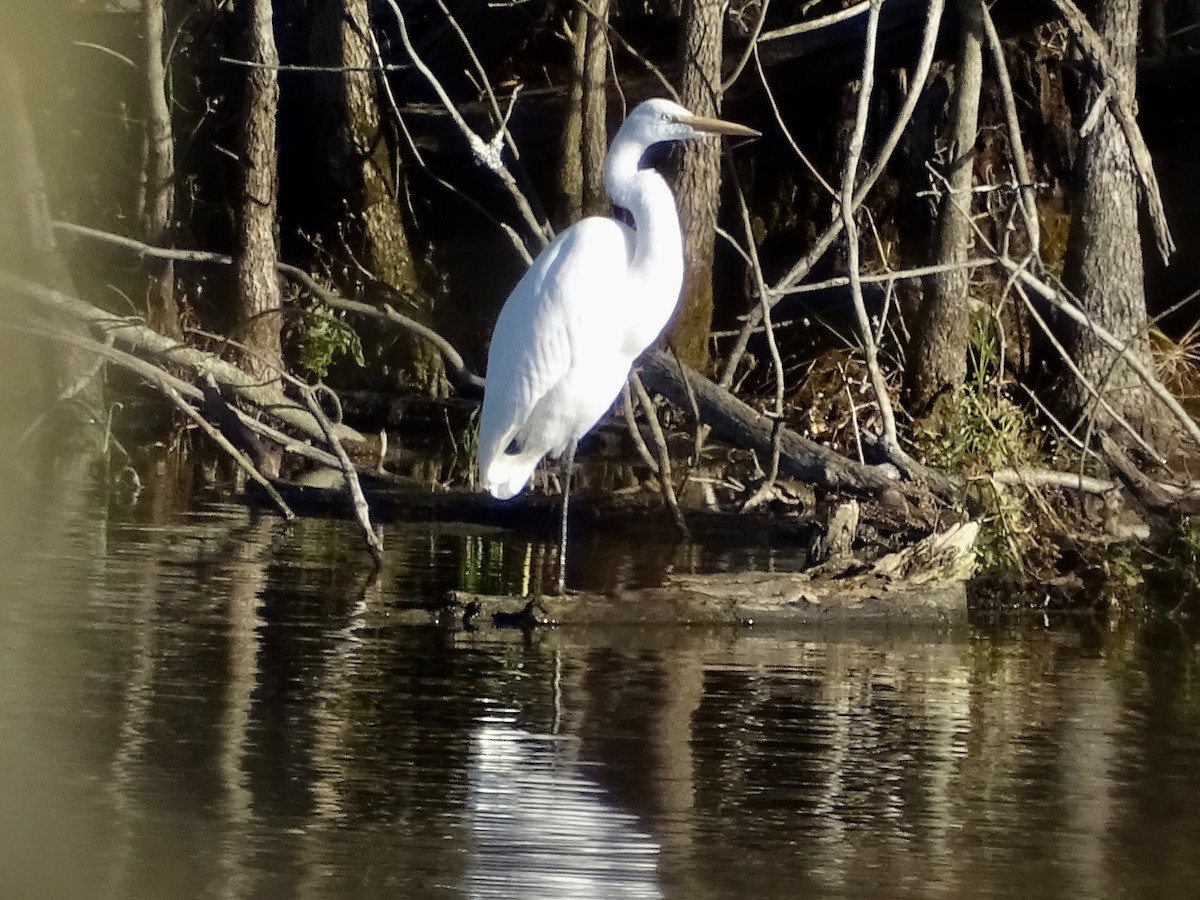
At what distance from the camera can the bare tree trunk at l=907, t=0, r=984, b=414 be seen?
10.4m

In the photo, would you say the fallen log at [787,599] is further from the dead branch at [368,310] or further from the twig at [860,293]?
the dead branch at [368,310]

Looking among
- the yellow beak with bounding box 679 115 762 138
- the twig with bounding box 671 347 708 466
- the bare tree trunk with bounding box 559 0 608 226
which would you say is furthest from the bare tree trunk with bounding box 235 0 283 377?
the yellow beak with bounding box 679 115 762 138

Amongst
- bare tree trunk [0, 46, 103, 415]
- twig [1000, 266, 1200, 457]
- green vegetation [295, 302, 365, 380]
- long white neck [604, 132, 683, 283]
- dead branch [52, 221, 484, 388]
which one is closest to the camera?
bare tree trunk [0, 46, 103, 415]

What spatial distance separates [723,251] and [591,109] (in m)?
2.74

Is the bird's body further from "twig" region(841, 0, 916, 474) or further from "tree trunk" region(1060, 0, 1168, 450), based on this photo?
"tree trunk" region(1060, 0, 1168, 450)

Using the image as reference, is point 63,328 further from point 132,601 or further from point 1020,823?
point 1020,823

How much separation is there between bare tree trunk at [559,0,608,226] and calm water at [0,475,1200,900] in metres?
4.51

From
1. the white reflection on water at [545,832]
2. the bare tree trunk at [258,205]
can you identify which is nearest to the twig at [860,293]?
the white reflection on water at [545,832]

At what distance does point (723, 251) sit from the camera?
1422 centimetres

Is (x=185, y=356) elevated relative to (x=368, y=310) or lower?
lower

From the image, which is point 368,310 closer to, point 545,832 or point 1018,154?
point 1018,154

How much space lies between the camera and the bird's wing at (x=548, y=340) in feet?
24.7

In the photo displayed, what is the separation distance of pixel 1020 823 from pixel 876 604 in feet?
8.14

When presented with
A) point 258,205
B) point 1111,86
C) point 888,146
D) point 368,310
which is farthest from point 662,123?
point 258,205
